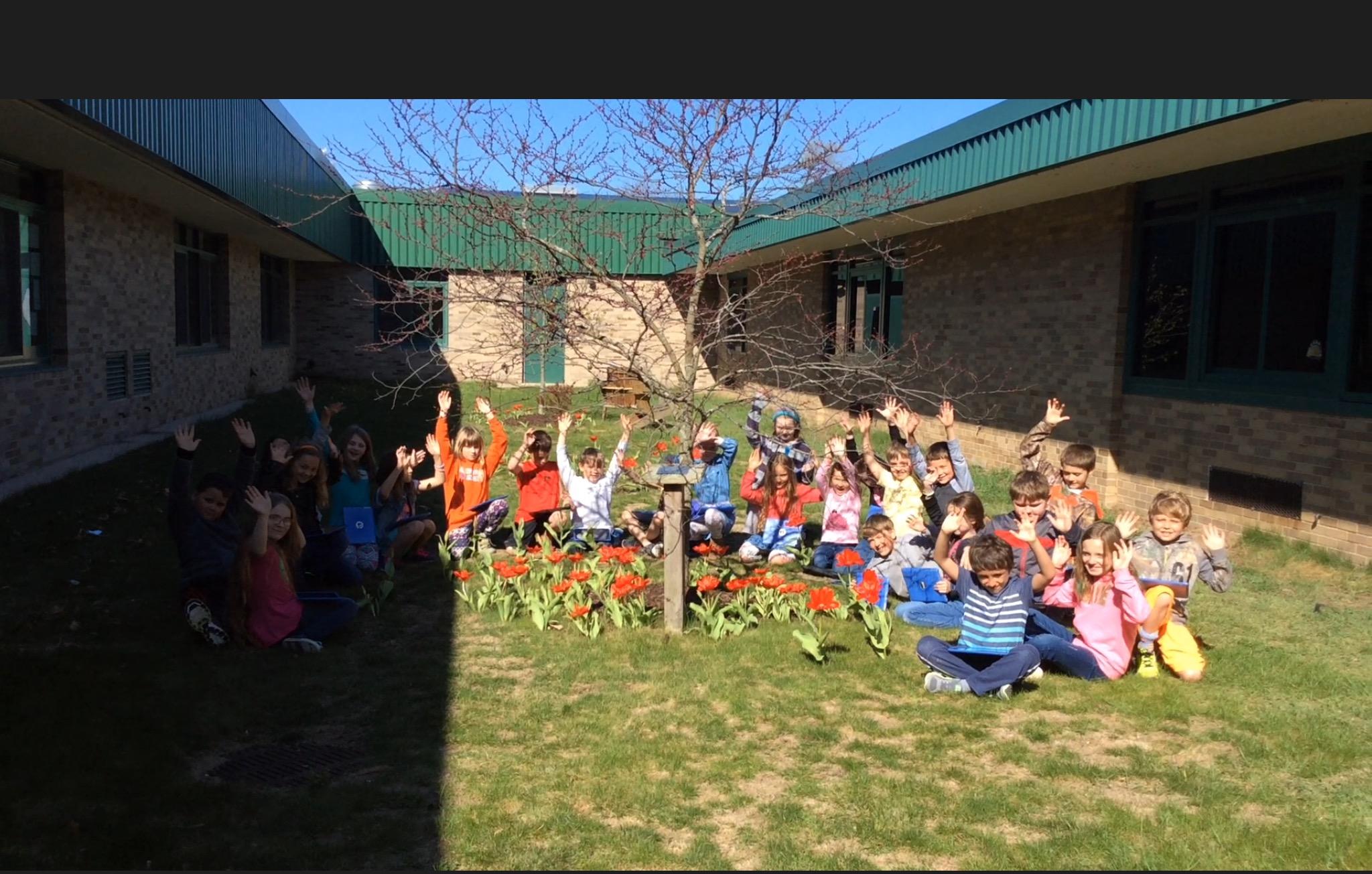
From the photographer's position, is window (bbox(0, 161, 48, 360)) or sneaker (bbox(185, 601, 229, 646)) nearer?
sneaker (bbox(185, 601, 229, 646))

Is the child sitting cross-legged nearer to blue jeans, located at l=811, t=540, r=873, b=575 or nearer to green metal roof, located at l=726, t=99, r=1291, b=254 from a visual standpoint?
blue jeans, located at l=811, t=540, r=873, b=575

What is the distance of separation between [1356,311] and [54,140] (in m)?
9.91

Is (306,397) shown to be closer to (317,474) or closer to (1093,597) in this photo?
(317,474)

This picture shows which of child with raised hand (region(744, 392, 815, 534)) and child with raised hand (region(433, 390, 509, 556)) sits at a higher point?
child with raised hand (region(744, 392, 815, 534))

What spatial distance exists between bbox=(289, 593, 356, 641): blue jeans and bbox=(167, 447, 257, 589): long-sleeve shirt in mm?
482

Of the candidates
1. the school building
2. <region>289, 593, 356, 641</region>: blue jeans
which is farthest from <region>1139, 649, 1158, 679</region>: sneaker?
<region>289, 593, 356, 641</region>: blue jeans

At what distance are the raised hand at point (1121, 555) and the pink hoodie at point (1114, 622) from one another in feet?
0.09

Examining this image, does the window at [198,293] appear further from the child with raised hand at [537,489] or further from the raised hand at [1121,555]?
the raised hand at [1121,555]

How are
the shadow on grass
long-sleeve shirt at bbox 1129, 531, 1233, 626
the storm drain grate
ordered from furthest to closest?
1. long-sleeve shirt at bbox 1129, 531, 1233, 626
2. the storm drain grate
3. the shadow on grass

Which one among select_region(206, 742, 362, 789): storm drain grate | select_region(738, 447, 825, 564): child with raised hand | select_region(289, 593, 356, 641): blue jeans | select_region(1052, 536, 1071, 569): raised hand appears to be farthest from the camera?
select_region(738, 447, 825, 564): child with raised hand

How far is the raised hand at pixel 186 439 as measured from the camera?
18.5ft

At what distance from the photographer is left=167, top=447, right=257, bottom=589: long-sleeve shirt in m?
5.74

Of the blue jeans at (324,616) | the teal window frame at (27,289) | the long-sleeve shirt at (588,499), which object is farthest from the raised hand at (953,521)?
the teal window frame at (27,289)

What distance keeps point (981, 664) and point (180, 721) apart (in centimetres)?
370
